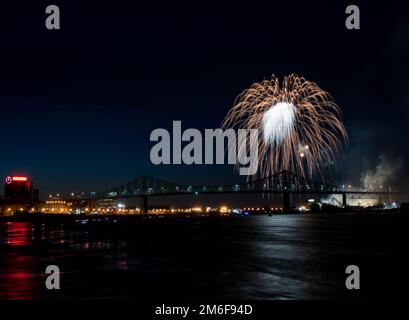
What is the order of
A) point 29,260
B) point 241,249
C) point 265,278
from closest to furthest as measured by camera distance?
point 265,278 → point 29,260 → point 241,249

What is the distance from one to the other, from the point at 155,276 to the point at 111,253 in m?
13.9

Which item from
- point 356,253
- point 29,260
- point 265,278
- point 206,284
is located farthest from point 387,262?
point 29,260

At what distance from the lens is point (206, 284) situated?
68.6ft

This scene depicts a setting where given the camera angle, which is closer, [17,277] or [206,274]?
[17,277]
